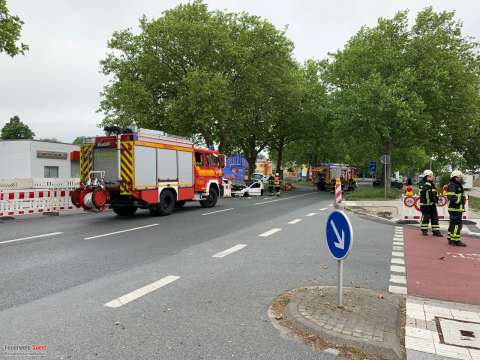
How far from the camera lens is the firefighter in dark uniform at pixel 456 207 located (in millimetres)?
8781

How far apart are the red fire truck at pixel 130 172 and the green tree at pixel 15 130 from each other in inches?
3446

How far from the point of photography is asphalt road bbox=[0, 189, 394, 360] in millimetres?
3490

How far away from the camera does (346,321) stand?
3930mm

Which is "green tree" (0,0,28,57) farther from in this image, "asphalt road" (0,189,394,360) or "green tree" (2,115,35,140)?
"green tree" (2,115,35,140)

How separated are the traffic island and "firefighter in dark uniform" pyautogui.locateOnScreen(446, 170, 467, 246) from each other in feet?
15.9

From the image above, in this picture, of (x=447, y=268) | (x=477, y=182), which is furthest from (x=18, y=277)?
(x=477, y=182)

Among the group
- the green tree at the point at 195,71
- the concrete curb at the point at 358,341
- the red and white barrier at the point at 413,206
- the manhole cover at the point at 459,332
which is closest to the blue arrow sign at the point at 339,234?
the concrete curb at the point at 358,341

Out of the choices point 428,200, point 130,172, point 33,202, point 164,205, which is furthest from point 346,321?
point 33,202

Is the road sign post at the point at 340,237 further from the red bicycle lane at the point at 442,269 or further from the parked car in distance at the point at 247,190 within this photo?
the parked car in distance at the point at 247,190

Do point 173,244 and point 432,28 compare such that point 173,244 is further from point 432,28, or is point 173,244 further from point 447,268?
point 432,28

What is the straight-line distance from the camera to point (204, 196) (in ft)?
57.0

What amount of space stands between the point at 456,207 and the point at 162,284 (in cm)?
695

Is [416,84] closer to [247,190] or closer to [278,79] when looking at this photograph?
[278,79]

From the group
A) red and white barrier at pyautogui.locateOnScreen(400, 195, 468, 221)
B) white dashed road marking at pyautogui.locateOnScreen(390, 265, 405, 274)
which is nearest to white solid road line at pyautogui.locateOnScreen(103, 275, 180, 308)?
white dashed road marking at pyautogui.locateOnScreen(390, 265, 405, 274)
